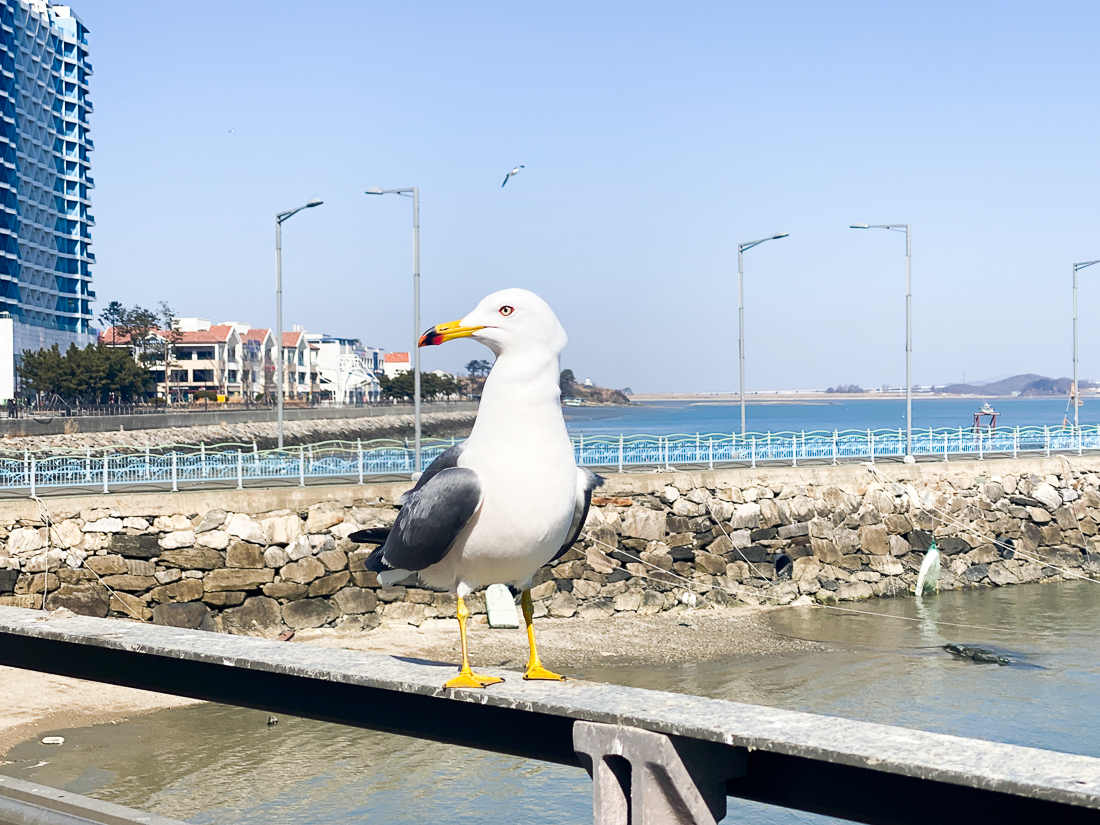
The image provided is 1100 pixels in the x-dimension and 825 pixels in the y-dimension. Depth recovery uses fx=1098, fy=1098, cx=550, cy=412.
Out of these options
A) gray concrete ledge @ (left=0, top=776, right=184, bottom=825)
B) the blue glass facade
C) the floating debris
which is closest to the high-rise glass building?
the blue glass facade

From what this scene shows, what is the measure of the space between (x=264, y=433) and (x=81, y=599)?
57396 mm

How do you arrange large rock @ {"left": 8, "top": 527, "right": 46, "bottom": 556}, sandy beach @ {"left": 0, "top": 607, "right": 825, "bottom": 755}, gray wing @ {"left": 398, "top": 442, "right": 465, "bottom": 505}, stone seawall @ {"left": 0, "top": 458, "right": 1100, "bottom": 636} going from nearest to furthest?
gray wing @ {"left": 398, "top": 442, "right": 465, "bottom": 505}, sandy beach @ {"left": 0, "top": 607, "right": 825, "bottom": 755}, large rock @ {"left": 8, "top": 527, "right": 46, "bottom": 556}, stone seawall @ {"left": 0, "top": 458, "right": 1100, "bottom": 636}

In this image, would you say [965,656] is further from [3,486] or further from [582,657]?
[3,486]

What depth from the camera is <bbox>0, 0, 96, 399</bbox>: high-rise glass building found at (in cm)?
9100

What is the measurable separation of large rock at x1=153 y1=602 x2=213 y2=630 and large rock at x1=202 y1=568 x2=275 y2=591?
1.53 ft

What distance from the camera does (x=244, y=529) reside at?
20797 mm

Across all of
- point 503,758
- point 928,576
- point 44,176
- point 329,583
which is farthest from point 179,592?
point 44,176

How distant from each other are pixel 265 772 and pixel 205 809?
4.94 feet

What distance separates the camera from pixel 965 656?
20250mm

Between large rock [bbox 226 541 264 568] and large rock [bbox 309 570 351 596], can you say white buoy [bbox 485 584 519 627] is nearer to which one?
large rock [bbox 309 570 351 596]

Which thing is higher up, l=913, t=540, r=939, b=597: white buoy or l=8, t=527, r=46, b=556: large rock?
l=8, t=527, r=46, b=556: large rock

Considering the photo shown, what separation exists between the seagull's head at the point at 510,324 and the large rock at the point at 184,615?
1615 cm

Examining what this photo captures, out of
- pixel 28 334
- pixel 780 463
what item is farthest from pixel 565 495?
pixel 28 334

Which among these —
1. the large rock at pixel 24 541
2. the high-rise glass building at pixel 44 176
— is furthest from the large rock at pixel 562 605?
the high-rise glass building at pixel 44 176
